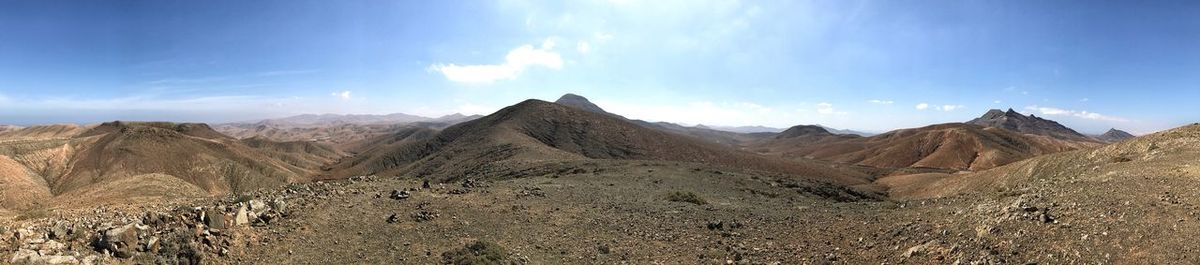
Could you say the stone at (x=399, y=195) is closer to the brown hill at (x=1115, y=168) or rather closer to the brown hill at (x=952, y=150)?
the brown hill at (x=1115, y=168)

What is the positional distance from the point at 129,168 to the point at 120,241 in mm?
79339

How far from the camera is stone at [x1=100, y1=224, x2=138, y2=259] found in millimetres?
11625

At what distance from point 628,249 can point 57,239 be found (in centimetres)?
1331

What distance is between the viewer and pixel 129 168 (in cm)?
7181

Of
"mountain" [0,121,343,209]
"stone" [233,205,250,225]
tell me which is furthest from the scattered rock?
"mountain" [0,121,343,209]

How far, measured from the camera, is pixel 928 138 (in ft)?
449

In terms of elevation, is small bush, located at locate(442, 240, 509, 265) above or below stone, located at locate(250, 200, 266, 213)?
below

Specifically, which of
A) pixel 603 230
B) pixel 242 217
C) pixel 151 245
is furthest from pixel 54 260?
pixel 603 230

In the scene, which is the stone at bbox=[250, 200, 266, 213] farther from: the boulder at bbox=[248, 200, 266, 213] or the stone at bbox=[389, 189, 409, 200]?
the stone at bbox=[389, 189, 409, 200]

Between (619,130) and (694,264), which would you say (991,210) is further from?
(619,130)

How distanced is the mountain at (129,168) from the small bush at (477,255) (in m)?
44.4

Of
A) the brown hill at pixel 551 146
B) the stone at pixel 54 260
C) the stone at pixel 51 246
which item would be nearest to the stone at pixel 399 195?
the stone at pixel 51 246

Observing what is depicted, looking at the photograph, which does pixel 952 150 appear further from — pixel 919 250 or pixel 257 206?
pixel 257 206

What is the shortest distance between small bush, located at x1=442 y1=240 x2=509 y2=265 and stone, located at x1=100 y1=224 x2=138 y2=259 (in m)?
6.73
